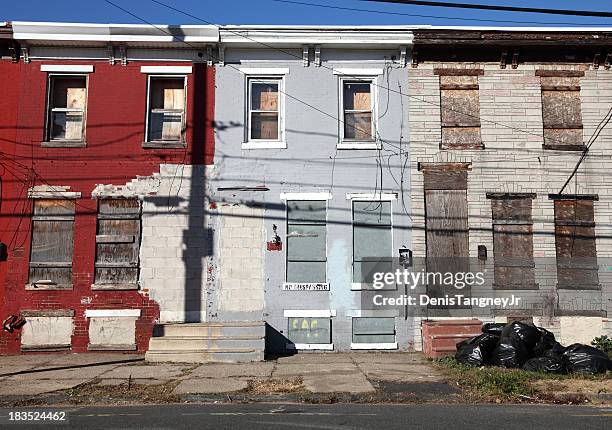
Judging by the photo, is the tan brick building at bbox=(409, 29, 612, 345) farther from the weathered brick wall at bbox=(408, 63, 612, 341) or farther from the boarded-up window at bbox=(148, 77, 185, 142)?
the boarded-up window at bbox=(148, 77, 185, 142)

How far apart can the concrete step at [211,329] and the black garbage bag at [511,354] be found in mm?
4826

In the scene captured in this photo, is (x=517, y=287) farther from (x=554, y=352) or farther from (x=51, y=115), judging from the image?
(x=51, y=115)

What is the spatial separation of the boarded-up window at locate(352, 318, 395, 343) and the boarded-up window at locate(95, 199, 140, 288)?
5.30 metres

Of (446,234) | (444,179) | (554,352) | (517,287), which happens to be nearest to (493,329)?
(554,352)

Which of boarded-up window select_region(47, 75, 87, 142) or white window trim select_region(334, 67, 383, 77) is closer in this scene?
boarded-up window select_region(47, 75, 87, 142)

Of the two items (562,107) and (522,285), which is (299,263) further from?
(562,107)

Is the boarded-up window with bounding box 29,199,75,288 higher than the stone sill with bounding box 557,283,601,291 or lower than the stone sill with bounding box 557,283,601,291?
higher

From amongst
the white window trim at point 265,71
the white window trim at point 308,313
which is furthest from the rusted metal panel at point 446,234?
the white window trim at point 265,71

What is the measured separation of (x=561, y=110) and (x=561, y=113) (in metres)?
0.08

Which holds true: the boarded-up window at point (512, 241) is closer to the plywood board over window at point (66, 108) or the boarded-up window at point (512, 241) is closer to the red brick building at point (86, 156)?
the red brick building at point (86, 156)

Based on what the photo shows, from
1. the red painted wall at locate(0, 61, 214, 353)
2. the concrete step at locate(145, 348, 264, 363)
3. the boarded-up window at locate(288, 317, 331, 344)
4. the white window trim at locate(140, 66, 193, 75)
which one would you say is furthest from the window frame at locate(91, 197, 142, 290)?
the boarded-up window at locate(288, 317, 331, 344)

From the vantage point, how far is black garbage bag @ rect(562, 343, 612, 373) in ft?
35.0

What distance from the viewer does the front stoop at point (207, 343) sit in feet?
42.0

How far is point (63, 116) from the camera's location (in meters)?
15.0
